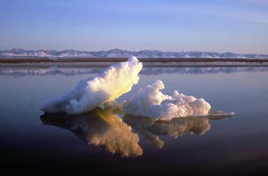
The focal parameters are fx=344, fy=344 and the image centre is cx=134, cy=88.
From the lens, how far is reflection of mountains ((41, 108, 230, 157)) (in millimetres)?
6070

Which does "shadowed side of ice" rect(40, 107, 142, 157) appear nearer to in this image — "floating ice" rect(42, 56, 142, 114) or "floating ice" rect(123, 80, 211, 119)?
"floating ice" rect(42, 56, 142, 114)

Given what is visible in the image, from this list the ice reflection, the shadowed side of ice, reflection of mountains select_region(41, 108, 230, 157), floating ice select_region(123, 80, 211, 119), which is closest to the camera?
the shadowed side of ice

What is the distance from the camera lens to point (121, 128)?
287 inches

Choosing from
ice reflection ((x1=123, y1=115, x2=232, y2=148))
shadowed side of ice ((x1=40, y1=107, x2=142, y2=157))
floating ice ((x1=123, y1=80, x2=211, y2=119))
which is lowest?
shadowed side of ice ((x1=40, y1=107, x2=142, y2=157))

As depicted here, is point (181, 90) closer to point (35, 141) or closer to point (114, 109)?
point (114, 109)

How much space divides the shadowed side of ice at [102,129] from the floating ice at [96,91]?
253 millimetres

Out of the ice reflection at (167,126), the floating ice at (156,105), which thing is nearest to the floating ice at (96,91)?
the floating ice at (156,105)

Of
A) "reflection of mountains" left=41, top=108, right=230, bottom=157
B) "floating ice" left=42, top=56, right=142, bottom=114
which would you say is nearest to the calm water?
"reflection of mountains" left=41, top=108, right=230, bottom=157

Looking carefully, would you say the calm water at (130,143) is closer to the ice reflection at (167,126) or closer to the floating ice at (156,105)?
the ice reflection at (167,126)

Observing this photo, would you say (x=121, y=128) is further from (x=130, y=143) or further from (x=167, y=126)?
(x=130, y=143)

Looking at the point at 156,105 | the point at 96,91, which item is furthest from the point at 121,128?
the point at 96,91

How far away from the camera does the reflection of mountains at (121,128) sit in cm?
607

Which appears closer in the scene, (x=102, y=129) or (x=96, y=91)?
(x=102, y=129)

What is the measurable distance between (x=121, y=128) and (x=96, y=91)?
174cm
